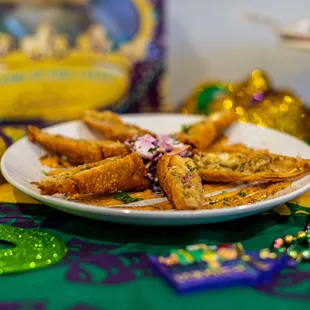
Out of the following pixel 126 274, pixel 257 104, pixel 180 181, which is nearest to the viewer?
pixel 126 274

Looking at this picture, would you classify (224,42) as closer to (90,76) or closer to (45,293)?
(90,76)

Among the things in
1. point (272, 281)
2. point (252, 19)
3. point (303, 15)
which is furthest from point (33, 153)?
point (303, 15)

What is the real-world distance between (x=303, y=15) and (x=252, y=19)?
139 mm

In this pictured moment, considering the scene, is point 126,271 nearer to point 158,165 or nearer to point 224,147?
point 158,165

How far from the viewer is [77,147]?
750mm

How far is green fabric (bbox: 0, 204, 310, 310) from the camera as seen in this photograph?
444 mm

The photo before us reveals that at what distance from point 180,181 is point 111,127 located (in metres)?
0.27

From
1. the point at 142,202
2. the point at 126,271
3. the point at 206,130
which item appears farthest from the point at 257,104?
the point at 126,271

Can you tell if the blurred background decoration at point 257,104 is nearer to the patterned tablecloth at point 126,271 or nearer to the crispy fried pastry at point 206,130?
the crispy fried pastry at point 206,130

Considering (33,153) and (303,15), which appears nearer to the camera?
(33,153)

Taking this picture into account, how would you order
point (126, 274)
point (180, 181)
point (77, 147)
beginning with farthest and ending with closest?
1. point (77, 147)
2. point (180, 181)
3. point (126, 274)

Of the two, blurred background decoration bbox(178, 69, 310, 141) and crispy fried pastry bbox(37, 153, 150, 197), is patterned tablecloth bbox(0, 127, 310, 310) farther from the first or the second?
blurred background decoration bbox(178, 69, 310, 141)

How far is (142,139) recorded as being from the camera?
0.71 m

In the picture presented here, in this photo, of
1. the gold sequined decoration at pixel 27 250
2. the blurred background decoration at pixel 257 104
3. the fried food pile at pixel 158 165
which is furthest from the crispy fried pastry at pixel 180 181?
the blurred background decoration at pixel 257 104
